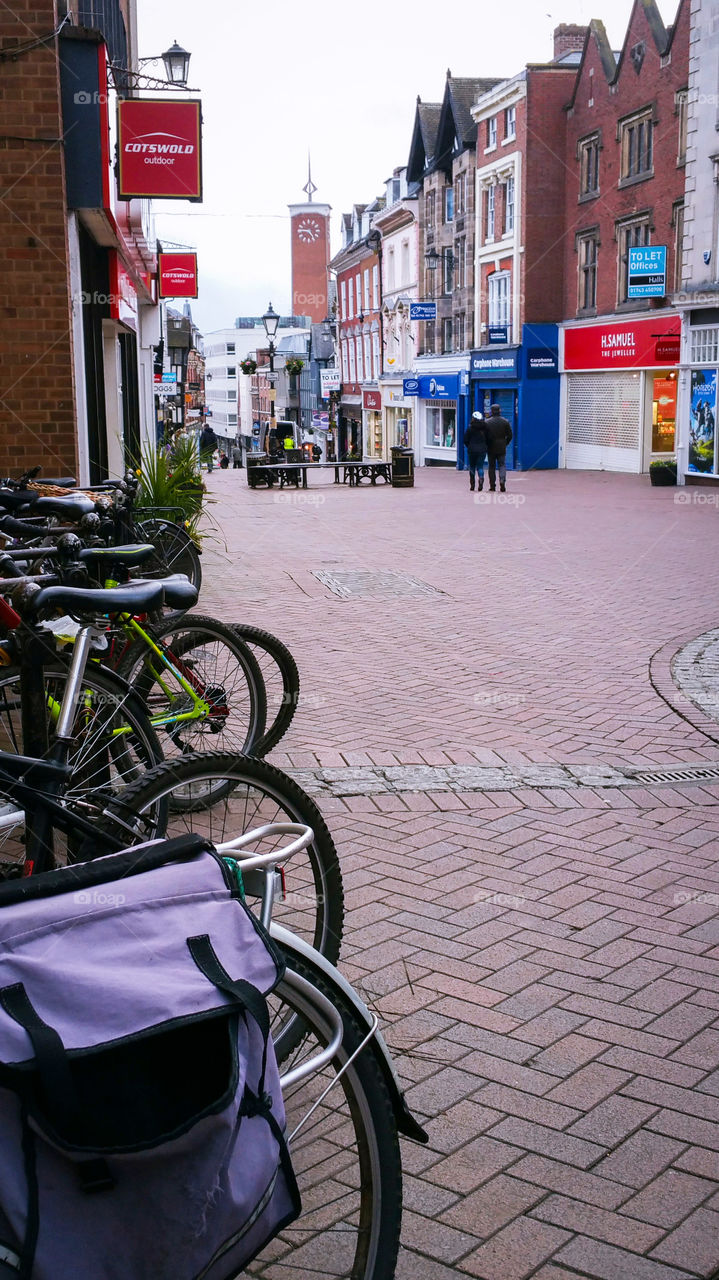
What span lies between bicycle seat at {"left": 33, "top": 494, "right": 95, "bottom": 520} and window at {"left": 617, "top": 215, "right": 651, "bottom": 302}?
95.5 ft

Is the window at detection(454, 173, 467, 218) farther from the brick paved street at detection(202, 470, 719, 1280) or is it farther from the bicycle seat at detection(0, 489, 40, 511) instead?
the bicycle seat at detection(0, 489, 40, 511)

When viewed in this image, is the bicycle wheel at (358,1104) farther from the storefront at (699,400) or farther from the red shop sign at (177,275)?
the red shop sign at (177,275)

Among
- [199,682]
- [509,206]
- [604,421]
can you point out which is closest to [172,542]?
[199,682]

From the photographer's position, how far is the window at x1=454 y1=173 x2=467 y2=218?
43.3 m

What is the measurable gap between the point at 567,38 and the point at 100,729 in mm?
42483

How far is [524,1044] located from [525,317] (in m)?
37.3

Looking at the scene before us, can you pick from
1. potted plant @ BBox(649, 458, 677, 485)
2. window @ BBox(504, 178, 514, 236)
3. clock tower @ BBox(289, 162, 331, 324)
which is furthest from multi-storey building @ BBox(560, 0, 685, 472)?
clock tower @ BBox(289, 162, 331, 324)

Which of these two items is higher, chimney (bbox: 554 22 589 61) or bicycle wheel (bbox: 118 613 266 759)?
chimney (bbox: 554 22 589 61)

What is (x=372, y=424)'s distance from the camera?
5922 cm

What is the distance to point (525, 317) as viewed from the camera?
38625 millimetres

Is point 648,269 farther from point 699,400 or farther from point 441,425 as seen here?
point 441,425

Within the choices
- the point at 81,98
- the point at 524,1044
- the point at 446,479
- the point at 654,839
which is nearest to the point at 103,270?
the point at 81,98

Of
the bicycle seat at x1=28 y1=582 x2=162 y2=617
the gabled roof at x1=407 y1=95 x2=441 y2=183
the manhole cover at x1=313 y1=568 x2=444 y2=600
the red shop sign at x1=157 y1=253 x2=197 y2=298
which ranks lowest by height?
the manhole cover at x1=313 y1=568 x2=444 y2=600

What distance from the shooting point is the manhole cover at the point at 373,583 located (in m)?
11.6
